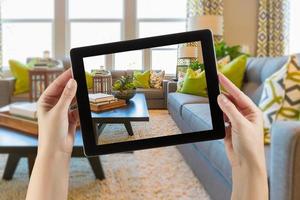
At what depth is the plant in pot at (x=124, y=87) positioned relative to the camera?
0.29 meters

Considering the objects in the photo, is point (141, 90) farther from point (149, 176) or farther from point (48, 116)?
point (149, 176)

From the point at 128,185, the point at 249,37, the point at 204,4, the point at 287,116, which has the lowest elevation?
the point at 128,185

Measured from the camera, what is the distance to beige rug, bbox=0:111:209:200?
4.30 ft

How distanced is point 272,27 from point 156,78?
3480 mm

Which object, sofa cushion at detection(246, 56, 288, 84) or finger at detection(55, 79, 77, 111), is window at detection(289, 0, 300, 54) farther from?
finger at detection(55, 79, 77, 111)

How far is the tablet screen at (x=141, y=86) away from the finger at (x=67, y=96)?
12mm

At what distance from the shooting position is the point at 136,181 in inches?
56.8

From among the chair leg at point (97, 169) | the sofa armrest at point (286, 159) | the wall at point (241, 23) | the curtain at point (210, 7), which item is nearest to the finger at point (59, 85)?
the sofa armrest at point (286, 159)

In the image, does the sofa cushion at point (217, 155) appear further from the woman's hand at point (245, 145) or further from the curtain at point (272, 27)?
the curtain at point (272, 27)

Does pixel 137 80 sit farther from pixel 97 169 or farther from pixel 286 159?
pixel 97 169

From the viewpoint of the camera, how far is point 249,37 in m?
3.60

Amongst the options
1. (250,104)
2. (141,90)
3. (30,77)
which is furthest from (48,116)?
(30,77)

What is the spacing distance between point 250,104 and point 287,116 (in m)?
0.68

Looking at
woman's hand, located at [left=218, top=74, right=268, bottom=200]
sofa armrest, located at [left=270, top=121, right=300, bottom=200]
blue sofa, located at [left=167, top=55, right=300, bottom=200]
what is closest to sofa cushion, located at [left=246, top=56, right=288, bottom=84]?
blue sofa, located at [left=167, top=55, right=300, bottom=200]
